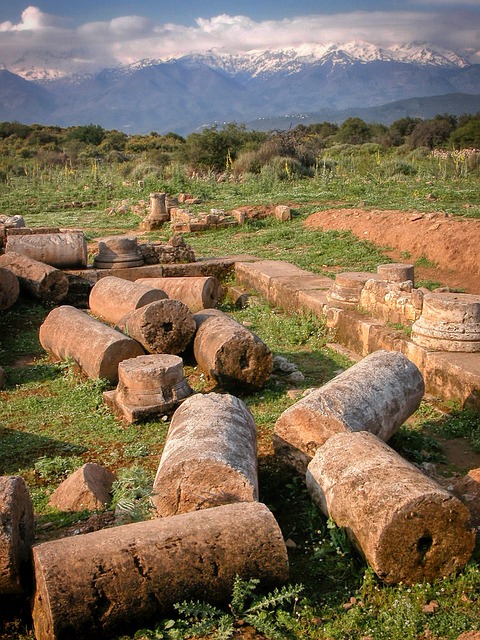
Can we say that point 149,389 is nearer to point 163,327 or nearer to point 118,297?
point 163,327

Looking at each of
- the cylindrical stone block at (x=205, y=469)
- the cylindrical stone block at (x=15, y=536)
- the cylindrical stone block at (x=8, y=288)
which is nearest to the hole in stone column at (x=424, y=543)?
the cylindrical stone block at (x=205, y=469)

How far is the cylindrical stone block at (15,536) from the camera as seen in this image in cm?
407

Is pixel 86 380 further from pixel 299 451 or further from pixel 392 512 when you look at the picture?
pixel 392 512

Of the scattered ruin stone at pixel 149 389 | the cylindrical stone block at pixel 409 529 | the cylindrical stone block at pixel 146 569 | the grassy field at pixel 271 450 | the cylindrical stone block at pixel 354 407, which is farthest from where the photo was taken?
the scattered ruin stone at pixel 149 389

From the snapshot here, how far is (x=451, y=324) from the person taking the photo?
7691 millimetres

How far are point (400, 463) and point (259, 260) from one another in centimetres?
988

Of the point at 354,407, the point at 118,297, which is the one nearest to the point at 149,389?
the point at 354,407

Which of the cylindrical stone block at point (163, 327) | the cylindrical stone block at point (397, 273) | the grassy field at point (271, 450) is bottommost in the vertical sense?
the grassy field at point (271, 450)

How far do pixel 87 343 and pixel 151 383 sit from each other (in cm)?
A: 179

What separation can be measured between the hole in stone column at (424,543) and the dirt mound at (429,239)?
8.01m

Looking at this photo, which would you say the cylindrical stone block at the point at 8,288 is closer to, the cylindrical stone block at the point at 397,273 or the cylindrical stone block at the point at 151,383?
the cylindrical stone block at the point at 151,383

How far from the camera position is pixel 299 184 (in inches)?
977

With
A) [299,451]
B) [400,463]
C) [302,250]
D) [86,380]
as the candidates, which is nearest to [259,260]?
[302,250]

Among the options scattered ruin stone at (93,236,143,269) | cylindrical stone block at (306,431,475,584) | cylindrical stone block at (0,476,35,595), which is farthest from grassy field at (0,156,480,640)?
scattered ruin stone at (93,236,143,269)
